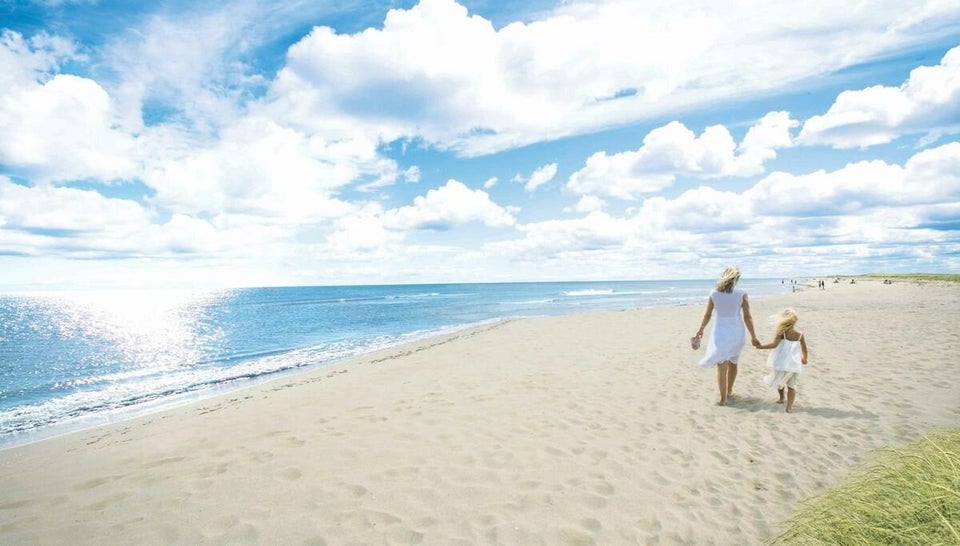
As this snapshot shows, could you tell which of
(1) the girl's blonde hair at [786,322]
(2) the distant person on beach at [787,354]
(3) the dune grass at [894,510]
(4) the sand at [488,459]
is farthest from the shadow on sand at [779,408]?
(3) the dune grass at [894,510]

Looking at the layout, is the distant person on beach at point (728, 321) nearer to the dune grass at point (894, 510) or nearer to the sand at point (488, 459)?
the sand at point (488, 459)

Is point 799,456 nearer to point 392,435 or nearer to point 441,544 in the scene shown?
point 441,544

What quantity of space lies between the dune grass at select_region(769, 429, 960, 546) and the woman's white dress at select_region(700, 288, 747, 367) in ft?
11.6

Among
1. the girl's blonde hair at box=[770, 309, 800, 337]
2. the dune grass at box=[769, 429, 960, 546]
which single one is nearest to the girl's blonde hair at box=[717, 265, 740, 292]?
the girl's blonde hair at box=[770, 309, 800, 337]

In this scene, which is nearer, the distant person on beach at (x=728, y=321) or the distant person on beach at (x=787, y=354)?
the distant person on beach at (x=728, y=321)

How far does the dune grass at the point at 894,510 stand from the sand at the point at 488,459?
75cm

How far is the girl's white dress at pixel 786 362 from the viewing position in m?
7.50

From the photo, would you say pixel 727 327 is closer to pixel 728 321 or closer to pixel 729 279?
pixel 728 321

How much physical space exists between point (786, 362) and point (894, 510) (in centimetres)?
511

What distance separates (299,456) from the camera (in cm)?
622

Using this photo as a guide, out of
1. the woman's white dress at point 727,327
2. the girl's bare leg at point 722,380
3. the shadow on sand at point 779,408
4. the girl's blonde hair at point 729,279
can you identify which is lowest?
the shadow on sand at point 779,408

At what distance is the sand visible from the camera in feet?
14.3

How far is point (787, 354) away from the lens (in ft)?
24.7

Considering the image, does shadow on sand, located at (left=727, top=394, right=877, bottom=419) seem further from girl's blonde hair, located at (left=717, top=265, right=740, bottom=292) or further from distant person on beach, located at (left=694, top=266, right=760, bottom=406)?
girl's blonde hair, located at (left=717, top=265, right=740, bottom=292)
